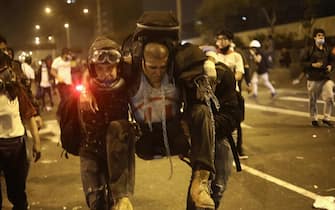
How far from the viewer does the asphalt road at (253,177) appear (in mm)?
5156

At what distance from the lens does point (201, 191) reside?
2490 millimetres

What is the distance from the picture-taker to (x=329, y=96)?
29.6 ft

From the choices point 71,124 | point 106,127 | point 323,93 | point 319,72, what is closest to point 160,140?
point 106,127

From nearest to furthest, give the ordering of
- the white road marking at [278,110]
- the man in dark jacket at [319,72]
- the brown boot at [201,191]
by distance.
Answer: the brown boot at [201,191]
the man in dark jacket at [319,72]
the white road marking at [278,110]

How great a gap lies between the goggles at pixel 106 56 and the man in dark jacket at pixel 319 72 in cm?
691

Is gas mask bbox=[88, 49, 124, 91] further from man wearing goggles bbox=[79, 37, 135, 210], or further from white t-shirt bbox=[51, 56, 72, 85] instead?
white t-shirt bbox=[51, 56, 72, 85]

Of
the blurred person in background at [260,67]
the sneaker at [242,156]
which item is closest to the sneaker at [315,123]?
the sneaker at [242,156]

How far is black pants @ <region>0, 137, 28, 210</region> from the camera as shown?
385cm

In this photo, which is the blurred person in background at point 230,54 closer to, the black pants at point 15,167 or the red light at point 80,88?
the black pants at point 15,167

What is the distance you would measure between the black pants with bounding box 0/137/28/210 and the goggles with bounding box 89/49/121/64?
58.3 inches

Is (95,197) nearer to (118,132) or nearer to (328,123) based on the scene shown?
(118,132)

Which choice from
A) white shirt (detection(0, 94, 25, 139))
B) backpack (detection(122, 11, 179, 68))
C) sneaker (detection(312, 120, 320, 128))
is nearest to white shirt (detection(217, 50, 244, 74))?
sneaker (detection(312, 120, 320, 128))

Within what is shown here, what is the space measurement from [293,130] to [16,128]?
6.35m

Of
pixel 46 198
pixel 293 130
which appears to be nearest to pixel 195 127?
pixel 46 198
